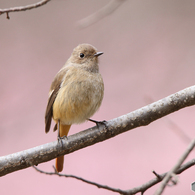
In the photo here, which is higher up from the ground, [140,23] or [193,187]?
[140,23]

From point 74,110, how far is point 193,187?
1145 mm

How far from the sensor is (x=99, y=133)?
2.09m

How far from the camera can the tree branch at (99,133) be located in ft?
6.40

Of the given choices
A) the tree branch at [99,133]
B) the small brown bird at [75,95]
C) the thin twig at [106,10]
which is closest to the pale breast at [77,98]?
the small brown bird at [75,95]

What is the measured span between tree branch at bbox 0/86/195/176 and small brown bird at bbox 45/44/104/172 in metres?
0.35

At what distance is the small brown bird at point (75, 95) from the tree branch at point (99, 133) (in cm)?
35

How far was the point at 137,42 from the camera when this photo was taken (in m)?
3.86

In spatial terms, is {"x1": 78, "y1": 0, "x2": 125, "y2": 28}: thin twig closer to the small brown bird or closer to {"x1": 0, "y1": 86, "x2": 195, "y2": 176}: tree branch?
{"x1": 0, "y1": 86, "x2": 195, "y2": 176}: tree branch

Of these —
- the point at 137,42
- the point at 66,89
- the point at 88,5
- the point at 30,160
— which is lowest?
the point at 30,160

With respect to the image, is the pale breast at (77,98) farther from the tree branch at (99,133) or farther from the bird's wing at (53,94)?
the tree branch at (99,133)

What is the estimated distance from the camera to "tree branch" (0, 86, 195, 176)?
6.40 feet

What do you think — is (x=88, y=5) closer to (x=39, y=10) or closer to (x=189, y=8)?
(x=39, y=10)

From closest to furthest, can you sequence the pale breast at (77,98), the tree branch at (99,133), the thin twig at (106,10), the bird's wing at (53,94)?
1. the thin twig at (106,10)
2. the tree branch at (99,133)
3. the pale breast at (77,98)
4. the bird's wing at (53,94)

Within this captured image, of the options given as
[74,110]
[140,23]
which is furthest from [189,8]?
[74,110]
